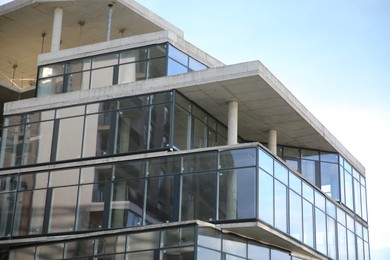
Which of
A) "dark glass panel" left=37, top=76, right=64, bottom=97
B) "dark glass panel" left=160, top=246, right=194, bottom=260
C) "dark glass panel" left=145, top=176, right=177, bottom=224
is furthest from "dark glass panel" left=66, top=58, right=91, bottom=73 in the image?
"dark glass panel" left=160, top=246, right=194, bottom=260

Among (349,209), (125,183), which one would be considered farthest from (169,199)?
(349,209)

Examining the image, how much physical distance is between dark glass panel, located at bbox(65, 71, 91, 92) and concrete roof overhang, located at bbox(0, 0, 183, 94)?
4764 mm

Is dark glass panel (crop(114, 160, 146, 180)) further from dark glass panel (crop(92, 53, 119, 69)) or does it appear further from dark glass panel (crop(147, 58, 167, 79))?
dark glass panel (crop(92, 53, 119, 69))

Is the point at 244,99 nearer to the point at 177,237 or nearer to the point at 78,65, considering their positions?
the point at 177,237

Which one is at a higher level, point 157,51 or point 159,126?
point 157,51

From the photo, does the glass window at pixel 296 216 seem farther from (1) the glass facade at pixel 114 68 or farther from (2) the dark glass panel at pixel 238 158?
(1) the glass facade at pixel 114 68

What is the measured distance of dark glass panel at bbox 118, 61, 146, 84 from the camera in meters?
40.2

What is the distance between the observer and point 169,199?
35.8m

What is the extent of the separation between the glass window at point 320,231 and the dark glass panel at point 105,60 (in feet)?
41.4

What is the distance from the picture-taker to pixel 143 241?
1379 inches

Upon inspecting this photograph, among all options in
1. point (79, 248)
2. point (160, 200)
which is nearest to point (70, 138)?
point (79, 248)

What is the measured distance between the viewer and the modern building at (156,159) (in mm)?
35250

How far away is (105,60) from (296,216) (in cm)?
1234

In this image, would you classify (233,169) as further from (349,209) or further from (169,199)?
(349,209)
